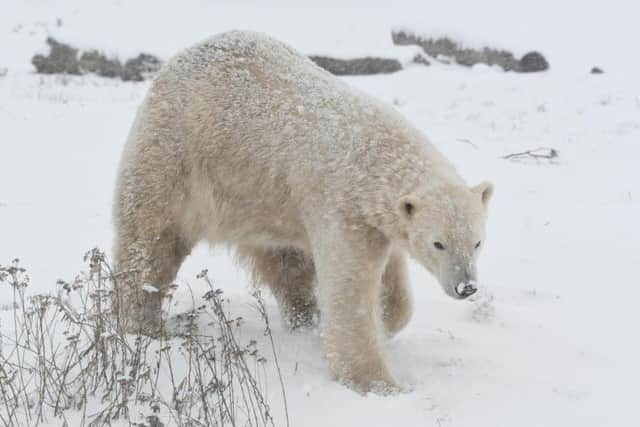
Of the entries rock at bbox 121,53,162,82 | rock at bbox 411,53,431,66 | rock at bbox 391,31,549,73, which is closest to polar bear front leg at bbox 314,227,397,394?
rock at bbox 121,53,162,82

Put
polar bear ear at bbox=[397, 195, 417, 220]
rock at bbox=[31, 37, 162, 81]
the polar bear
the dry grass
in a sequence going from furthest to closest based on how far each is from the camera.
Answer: rock at bbox=[31, 37, 162, 81] → the polar bear → polar bear ear at bbox=[397, 195, 417, 220] → the dry grass

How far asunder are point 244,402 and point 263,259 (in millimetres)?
1910

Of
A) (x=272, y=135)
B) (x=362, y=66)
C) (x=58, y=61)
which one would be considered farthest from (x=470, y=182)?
(x=58, y=61)

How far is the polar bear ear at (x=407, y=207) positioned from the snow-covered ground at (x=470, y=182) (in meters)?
0.99

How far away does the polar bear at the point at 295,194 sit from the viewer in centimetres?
420

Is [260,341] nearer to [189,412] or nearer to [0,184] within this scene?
[189,412]

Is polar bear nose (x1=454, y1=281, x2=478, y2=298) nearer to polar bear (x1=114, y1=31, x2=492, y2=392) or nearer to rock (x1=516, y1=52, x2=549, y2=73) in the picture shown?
polar bear (x1=114, y1=31, x2=492, y2=392)

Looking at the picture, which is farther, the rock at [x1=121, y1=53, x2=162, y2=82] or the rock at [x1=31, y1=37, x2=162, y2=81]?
the rock at [x1=121, y1=53, x2=162, y2=82]

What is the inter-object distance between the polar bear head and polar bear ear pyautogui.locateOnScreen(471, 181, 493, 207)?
8 centimetres

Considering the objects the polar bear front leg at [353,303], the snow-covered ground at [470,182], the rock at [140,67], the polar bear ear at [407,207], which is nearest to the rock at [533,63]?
the snow-covered ground at [470,182]

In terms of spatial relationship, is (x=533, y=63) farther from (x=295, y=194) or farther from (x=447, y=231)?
(x=447, y=231)

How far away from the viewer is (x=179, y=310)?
563 cm

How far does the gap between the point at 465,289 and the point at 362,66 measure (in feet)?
43.9

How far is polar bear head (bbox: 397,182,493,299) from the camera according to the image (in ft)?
12.8
